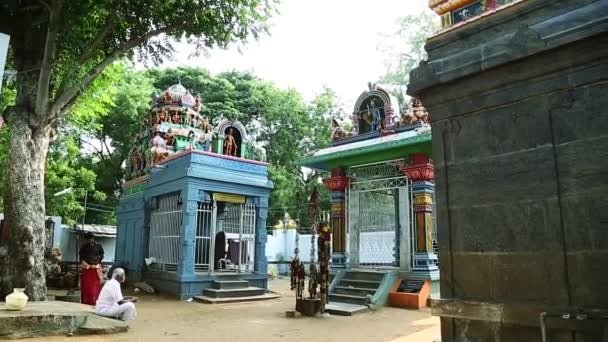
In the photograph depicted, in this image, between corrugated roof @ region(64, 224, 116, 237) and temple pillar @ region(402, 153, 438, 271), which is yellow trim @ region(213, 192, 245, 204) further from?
corrugated roof @ region(64, 224, 116, 237)

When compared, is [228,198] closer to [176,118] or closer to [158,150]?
[158,150]

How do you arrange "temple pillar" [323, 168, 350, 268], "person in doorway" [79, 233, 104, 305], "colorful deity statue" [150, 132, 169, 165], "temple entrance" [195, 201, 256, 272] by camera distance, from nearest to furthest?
"person in doorway" [79, 233, 104, 305]
"temple pillar" [323, 168, 350, 268]
"temple entrance" [195, 201, 256, 272]
"colorful deity statue" [150, 132, 169, 165]

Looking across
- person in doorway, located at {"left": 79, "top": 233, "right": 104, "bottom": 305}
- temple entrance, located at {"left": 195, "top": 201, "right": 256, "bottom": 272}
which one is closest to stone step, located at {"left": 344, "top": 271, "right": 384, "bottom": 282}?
temple entrance, located at {"left": 195, "top": 201, "right": 256, "bottom": 272}

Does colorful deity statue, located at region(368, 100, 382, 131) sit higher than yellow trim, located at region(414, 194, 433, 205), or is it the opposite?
colorful deity statue, located at region(368, 100, 382, 131)

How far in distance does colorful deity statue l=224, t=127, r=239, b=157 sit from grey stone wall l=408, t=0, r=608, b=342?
1111 centimetres

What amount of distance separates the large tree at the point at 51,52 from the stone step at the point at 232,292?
183 inches

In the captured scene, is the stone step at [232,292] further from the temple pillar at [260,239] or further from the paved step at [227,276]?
the temple pillar at [260,239]

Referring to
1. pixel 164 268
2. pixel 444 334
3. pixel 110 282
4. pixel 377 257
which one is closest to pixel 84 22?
pixel 110 282

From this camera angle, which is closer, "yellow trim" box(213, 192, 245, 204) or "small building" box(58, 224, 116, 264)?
"yellow trim" box(213, 192, 245, 204)

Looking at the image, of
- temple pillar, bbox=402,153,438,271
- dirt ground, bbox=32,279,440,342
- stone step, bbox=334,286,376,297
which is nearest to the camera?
dirt ground, bbox=32,279,440,342

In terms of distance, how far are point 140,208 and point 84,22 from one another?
24.3 ft

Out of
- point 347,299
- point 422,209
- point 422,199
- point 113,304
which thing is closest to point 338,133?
point 422,199

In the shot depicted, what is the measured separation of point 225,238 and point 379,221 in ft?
17.6

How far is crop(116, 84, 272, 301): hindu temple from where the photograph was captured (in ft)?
42.3
